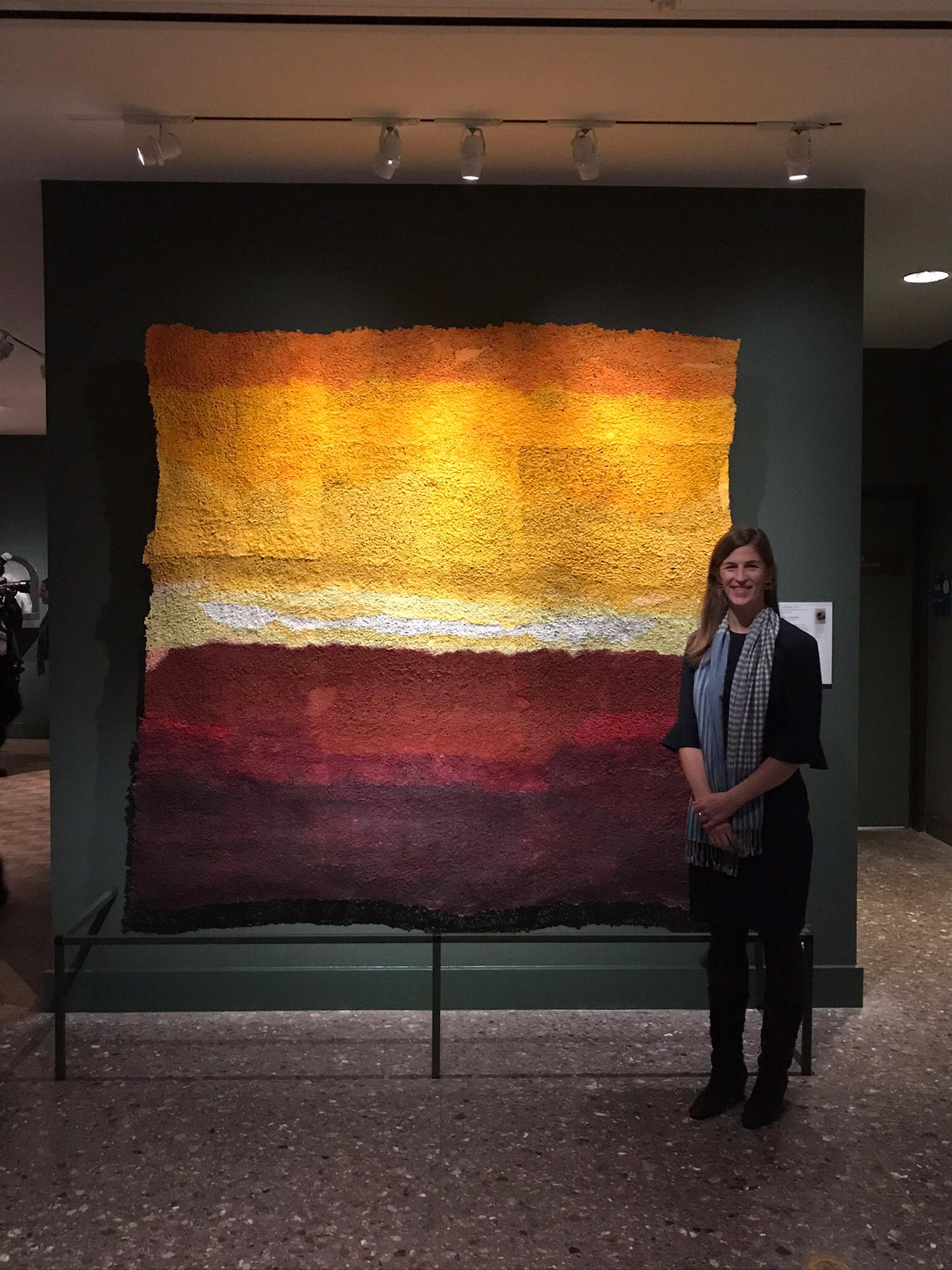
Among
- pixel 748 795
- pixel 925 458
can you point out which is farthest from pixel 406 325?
pixel 925 458

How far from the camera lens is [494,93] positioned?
2.81 metres

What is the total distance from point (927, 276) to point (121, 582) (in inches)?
137

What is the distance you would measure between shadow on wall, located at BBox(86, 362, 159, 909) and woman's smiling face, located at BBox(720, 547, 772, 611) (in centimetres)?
190

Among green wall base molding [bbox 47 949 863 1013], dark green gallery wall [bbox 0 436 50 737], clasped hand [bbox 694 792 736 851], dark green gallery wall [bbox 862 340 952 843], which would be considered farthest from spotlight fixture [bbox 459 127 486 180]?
dark green gallery wall [bbox 0 436 50 737]

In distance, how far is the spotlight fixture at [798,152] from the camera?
115 inches

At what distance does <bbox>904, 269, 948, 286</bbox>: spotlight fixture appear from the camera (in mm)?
4328

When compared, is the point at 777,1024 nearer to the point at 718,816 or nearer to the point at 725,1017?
the point at 725,1017

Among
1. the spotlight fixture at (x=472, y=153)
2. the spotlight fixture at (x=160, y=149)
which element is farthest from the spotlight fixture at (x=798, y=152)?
the spotlight fixture at (x=160, y=149)

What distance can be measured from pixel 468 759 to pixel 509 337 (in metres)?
1.39

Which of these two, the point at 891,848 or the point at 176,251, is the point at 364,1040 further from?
the point at 891,848

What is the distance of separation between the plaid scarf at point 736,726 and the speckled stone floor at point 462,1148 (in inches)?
29.2

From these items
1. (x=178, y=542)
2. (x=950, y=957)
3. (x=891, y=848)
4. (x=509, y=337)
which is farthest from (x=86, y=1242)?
(x=891, y=848)

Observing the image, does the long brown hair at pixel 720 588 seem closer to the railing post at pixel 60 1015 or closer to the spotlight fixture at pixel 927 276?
the railing post at pixel 60 1015

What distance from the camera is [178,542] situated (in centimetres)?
337
